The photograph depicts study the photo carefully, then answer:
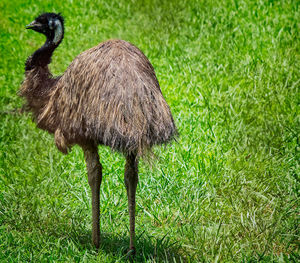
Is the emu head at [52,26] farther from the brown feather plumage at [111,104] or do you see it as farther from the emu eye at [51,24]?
the brown feather plumage at [111,104]

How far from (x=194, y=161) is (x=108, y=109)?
205cm

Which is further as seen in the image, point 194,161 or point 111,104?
point 194,161

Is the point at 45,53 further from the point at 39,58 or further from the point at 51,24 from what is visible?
the point at 51,24

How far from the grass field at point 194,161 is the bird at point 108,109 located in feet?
0.94

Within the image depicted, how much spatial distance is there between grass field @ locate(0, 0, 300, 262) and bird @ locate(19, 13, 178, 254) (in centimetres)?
29

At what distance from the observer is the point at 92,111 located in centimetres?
399

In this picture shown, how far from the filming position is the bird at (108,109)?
151 inches

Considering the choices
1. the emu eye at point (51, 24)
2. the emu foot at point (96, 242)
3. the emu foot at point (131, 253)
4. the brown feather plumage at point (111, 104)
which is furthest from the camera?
the emu eye at point (51, 24)

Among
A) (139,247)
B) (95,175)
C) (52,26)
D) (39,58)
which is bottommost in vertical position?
(139,247)

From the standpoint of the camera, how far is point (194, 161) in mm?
5727

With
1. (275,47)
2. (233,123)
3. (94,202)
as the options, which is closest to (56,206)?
(94,202)

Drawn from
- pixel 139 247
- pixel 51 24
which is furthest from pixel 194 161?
pixel 51 24

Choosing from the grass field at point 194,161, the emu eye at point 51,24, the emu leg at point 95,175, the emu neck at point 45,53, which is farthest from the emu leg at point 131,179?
the emu eye at point 51,24

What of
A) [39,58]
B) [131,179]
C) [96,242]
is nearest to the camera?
[131,179]
